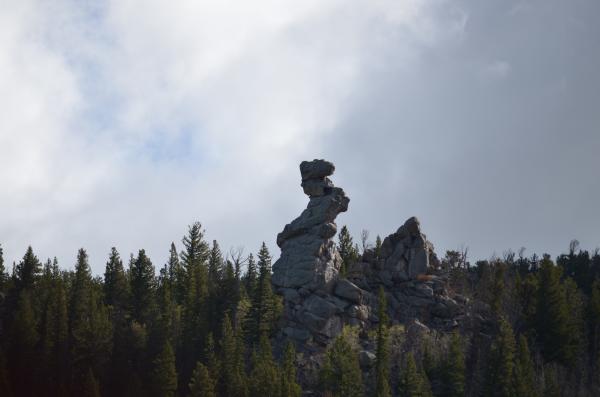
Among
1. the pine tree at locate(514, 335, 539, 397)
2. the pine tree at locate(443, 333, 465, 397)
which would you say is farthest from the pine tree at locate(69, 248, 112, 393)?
the pine tree at locate(514, 335, 539, 397)

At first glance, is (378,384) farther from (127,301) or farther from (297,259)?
(127,301)

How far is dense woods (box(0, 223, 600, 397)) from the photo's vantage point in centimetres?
9319

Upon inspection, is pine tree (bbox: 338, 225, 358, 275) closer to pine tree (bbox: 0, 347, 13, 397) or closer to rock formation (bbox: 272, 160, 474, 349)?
rock formation (bbox: 272, 160, 474, 349)

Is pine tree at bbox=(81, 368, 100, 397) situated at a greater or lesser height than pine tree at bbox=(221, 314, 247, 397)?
lesser

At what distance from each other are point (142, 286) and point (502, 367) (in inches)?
1954

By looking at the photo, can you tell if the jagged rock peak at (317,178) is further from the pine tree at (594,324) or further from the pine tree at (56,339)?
the pine tree at (594,324)

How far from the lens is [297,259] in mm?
113500

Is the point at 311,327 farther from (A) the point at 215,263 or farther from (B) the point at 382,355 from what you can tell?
(A) the point at 215,263

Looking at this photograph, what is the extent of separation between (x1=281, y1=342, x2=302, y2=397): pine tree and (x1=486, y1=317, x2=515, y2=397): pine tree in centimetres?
2138

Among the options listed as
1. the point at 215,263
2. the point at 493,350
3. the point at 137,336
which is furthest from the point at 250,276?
the point at 493,350

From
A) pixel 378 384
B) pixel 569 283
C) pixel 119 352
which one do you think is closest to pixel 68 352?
pixel 119 352

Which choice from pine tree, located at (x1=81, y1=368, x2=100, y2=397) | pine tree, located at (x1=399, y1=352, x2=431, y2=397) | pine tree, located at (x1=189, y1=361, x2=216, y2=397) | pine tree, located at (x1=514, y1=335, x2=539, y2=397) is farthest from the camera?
pine tree, located at (x1=514, y1=335, x2=539, y2=397)

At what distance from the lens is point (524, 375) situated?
93438mm

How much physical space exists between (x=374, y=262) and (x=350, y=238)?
1609 centimetres
